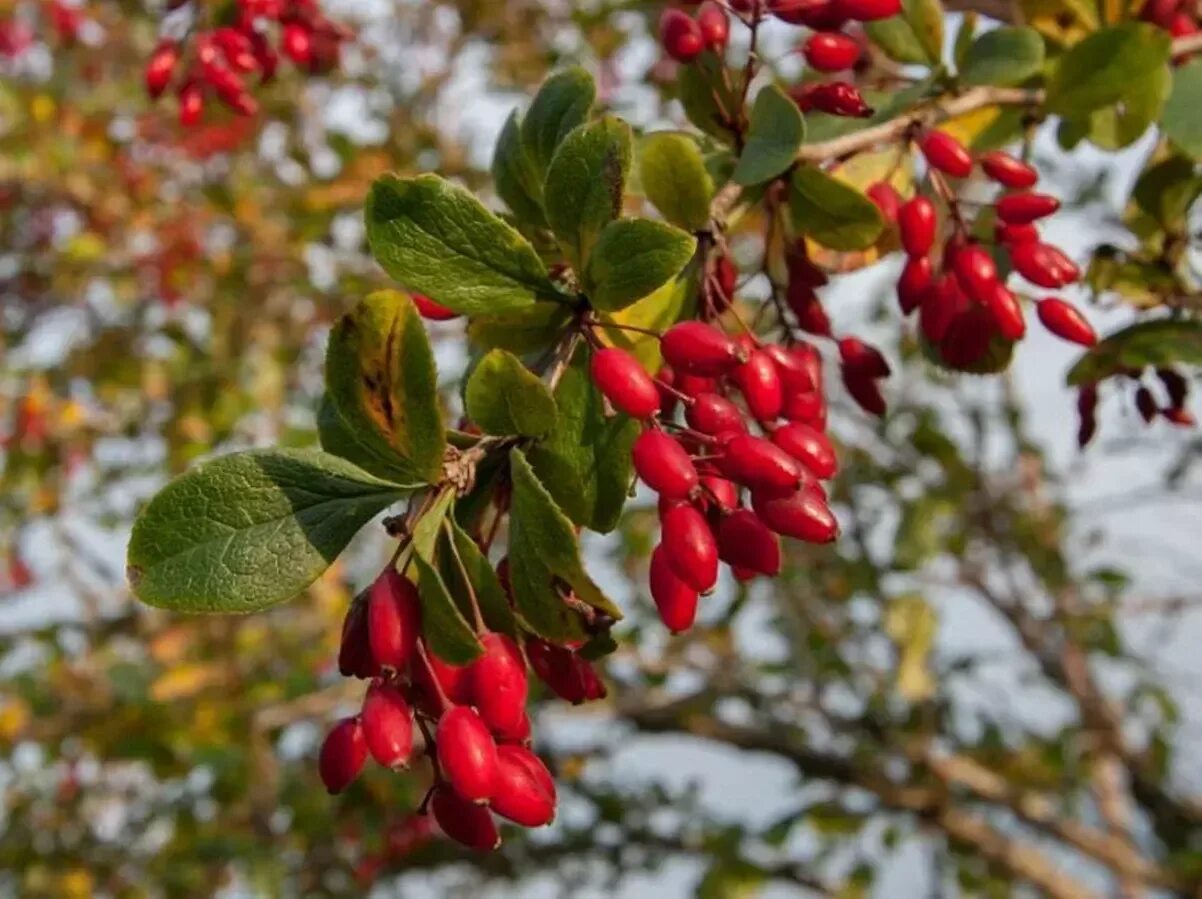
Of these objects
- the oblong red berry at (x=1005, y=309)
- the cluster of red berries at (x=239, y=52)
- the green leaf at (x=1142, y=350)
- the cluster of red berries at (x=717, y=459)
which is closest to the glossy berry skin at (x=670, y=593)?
the cluster of red berries at (x=717, y=459)

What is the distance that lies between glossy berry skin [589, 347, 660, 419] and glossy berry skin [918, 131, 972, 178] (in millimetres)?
319

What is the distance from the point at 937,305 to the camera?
0.88 meters

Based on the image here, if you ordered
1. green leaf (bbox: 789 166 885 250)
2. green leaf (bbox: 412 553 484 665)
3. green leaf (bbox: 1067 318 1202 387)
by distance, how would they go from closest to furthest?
green leaf (bbox: 412 553 484 665)
green leaf (bbox: 789 166 885 250)
green leaf (bbox: 1067 318 1202 387)

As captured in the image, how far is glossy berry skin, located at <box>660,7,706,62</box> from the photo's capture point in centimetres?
82

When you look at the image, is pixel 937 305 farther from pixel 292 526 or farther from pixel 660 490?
pixel 292 526

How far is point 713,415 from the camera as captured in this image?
0.66 m

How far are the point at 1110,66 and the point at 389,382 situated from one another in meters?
0.54

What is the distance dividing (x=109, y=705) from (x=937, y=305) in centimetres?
245

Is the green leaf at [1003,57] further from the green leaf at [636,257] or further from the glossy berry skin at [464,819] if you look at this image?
the glossy berry skin at [464,819]

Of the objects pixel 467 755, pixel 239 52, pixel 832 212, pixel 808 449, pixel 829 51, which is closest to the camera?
pixel 467 755

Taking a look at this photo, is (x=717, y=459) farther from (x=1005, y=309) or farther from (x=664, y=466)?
(x=1005, y=309)

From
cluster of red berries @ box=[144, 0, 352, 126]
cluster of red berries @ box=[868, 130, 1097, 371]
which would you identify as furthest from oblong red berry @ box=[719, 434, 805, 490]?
cluster of red berries @ box=[144, 0, 352, 126]

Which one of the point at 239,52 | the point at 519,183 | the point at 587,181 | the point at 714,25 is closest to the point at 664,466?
the point at 587,181

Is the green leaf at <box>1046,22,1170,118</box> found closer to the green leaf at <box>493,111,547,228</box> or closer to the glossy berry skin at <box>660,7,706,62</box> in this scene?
the glossy berry skin at <box>660,7,706,62</box>
